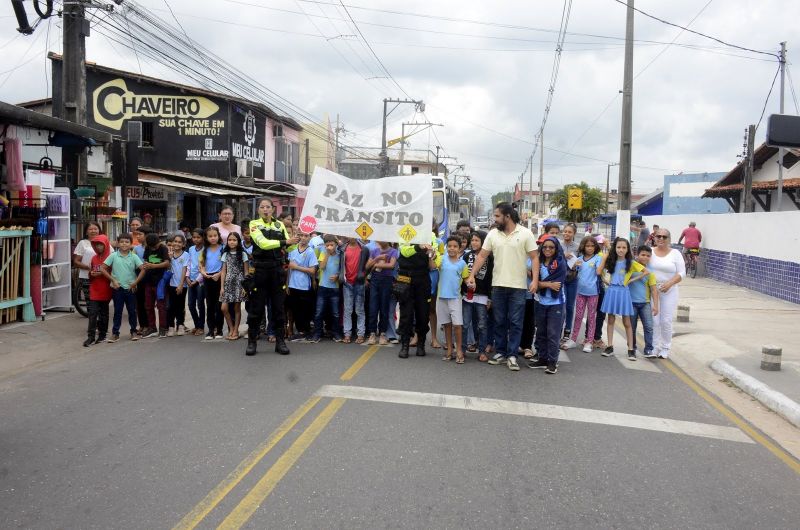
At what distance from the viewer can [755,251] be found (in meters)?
17.5

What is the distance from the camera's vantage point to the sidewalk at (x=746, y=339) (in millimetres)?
7434

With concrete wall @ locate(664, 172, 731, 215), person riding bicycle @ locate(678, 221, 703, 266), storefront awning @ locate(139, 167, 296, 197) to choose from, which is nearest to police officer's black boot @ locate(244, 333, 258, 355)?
storefront awning @ locate(139, 167, 296, 197)

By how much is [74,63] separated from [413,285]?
7890mm

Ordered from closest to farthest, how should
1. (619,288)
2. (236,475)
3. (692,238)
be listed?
(236,475) → (619,288) → (692,238)

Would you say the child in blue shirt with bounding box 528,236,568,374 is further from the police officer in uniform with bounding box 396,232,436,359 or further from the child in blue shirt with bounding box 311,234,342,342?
the child in blue shirt with bounding box 311,234,342,342

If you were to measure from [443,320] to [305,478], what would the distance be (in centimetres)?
445

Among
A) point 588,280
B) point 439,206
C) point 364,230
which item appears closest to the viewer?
point 364,230

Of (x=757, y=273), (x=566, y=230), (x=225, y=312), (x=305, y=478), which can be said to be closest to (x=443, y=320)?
(x=566, y=230)

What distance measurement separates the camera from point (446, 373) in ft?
26.1

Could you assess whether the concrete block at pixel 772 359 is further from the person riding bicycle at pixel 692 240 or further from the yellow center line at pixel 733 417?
the person riding bicycle at pixel 692 240

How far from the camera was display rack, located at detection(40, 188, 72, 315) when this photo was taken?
11.6m

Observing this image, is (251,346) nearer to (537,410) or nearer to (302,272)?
(302,272)

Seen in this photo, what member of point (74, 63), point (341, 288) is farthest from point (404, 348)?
point (74, 63)

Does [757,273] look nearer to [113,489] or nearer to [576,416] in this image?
[576,416]
